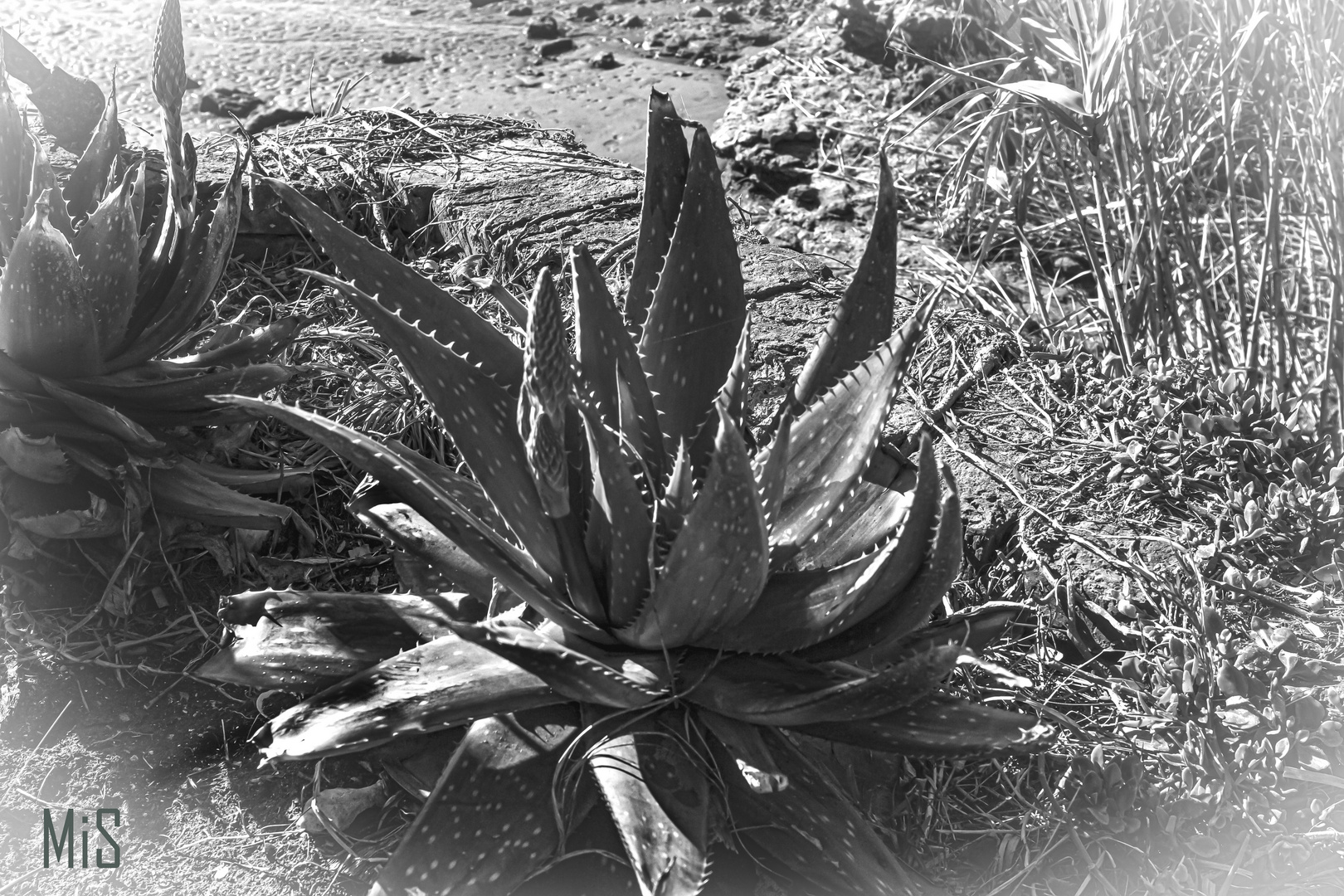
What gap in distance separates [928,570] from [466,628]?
0.65 metres

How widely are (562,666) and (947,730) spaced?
55 cm

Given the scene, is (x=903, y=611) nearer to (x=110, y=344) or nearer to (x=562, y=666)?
(x=562, y=666)

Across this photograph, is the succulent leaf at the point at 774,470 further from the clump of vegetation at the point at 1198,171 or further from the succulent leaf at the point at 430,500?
the clump of vegetation at the point at 1198,171

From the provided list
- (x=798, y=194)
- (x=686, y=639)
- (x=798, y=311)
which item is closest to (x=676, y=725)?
(x=686, y=639)

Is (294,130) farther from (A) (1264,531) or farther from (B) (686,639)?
(A) (1264,531)

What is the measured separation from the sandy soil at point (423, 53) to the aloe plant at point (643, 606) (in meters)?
2.79

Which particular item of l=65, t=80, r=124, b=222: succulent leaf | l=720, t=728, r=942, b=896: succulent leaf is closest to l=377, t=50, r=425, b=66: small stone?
l=65, t=80, r=124, b=222: succulent leaf

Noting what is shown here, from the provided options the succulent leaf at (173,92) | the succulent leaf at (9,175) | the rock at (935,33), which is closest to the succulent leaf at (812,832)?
the succulent leaf at (173,92)

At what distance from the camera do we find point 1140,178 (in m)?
2.54

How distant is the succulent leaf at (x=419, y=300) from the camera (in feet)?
5.20

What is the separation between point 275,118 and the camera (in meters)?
4.46

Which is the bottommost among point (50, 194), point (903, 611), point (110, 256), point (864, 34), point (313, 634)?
point (313, 634)

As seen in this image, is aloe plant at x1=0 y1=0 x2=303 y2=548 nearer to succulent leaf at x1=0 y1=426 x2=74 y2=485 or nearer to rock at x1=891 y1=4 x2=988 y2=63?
succulent leaf at x1=0 y1=426 x2=74 y2=485

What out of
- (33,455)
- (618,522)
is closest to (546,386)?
(618,522)
